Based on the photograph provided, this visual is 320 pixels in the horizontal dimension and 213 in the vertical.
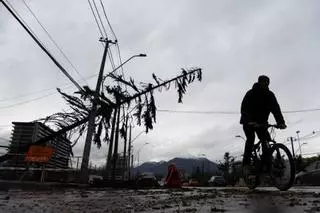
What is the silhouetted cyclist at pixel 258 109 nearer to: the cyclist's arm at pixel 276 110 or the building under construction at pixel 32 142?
the cyclist's arm at pixel 276 110

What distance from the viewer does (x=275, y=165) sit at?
7281mm

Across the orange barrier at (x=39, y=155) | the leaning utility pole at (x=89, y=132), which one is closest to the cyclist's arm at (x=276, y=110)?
the orange barrier at (x=39, y=155)

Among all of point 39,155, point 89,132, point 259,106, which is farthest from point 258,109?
point 89,132

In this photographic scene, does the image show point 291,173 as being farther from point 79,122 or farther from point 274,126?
point 79,122

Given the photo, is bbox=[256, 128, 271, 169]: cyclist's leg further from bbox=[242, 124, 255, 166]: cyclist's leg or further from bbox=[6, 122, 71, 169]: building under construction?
bbox=[6, 122, 71, 169]: building under construction

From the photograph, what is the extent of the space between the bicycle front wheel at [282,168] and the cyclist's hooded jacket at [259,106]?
0.65 meters

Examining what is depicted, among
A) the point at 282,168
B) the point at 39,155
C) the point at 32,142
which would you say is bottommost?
the point at 282,168

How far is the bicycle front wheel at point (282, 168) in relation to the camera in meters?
7.16

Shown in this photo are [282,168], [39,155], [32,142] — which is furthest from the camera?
[32,142]

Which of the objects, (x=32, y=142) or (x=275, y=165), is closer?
(x=275, y=165)

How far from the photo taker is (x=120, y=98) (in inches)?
906

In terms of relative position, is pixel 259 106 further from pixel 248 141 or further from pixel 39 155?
pixel 39 155

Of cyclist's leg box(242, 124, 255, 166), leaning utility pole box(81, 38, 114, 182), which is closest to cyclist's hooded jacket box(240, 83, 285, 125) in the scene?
cyclist's leg box(242, 124, 255, 166)

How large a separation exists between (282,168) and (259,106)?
3.92ft
